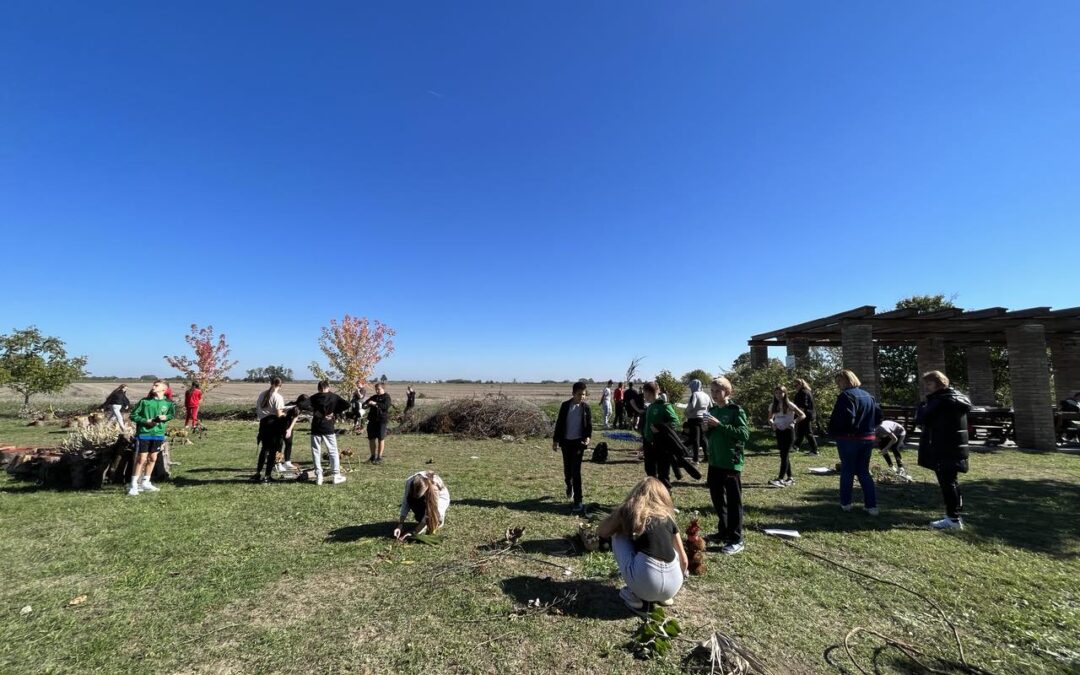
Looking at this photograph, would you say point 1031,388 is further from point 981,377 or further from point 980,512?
point 980,512

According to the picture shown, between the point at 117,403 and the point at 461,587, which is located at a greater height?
the point at 117,403

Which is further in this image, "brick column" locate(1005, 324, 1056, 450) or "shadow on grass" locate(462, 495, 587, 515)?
"brick column" locate(1005, 324, 1056, 450)

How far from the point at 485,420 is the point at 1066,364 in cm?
2102

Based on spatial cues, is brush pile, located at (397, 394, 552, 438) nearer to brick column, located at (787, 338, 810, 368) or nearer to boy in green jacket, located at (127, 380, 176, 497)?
Answer: boy in green jacket, located at (127, 380, 176, 497)

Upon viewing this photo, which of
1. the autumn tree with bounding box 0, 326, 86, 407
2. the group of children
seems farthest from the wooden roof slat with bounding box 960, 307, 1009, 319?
the autumn tree with bounding box 0, 326, 86, 407

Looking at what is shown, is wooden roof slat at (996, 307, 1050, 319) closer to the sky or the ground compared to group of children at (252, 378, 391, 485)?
closer to the sky

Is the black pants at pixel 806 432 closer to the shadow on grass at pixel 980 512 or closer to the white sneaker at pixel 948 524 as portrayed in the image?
the shadow on grass at pixel 980 512

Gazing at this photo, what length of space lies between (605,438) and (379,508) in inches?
371

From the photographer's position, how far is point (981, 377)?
58.9 ft

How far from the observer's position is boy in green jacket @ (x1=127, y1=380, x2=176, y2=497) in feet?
23.0

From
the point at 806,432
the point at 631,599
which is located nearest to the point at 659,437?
the point at 631,599

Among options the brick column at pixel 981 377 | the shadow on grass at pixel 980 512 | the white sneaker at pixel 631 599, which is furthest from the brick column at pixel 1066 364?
the white sneaker at pixel 631 599

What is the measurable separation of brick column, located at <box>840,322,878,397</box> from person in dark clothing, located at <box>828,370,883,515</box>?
7628 millimetres

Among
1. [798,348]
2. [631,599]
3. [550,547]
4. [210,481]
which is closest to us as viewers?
[631,599]
